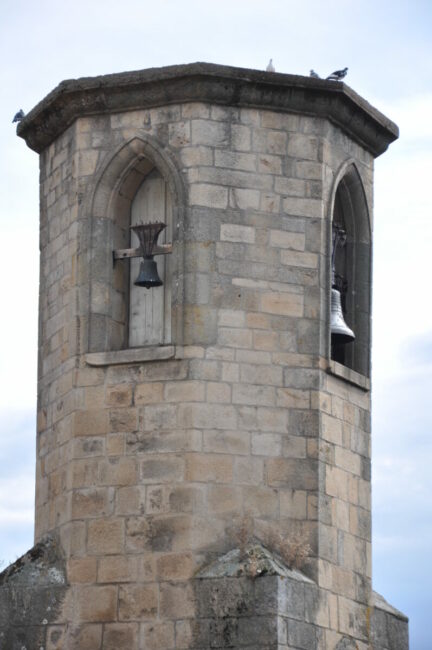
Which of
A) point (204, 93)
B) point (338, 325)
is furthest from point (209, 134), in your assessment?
point (338, 325)

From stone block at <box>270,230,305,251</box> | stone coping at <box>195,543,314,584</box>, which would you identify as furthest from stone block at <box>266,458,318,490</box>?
stone block at <box>270,230,305,251</box>

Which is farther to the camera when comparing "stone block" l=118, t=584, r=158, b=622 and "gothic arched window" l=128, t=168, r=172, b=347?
"gothic arched window" l=128, t=168, r=172, b=347

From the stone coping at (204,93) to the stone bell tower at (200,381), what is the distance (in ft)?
0.06

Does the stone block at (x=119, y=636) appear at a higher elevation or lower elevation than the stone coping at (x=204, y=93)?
lower

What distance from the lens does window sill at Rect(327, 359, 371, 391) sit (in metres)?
19.5

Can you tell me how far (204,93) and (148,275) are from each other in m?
1.66

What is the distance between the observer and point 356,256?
2062 centimetres

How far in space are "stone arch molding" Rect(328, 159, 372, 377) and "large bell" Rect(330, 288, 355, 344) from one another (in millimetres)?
323

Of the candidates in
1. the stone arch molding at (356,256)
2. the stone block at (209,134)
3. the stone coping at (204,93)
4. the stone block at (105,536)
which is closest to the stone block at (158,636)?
the stone block at (105,536)

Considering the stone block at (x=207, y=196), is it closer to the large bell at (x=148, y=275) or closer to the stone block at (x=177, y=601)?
the large bell at (x=148, y=275)

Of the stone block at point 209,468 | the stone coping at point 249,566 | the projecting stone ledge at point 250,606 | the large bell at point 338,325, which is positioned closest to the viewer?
the projecting stone ledge at point 250,606

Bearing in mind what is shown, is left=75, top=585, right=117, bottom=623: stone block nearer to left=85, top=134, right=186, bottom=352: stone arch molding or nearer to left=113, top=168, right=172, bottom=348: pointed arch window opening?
left=85, top=134, right=186, bottom=352: stone arch molding

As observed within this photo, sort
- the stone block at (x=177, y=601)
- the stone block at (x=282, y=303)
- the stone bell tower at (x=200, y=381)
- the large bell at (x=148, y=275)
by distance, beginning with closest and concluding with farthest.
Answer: the stone block at (x=177, y=601)
the stone bell tower at (x=200, y=381)
the stone block at (x=282, y=303)
the large bell at (x=148, y=275)

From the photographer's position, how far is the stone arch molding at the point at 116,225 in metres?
19.5
